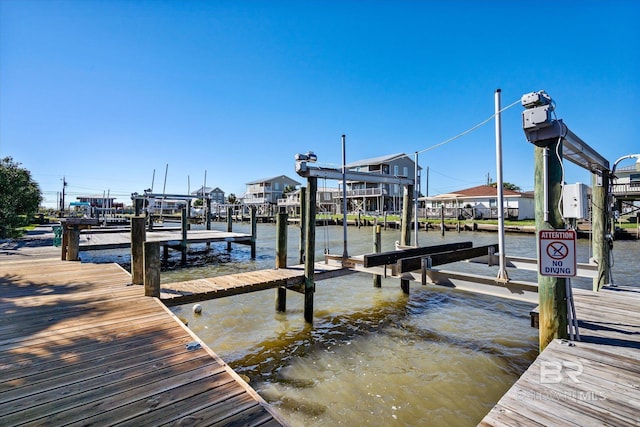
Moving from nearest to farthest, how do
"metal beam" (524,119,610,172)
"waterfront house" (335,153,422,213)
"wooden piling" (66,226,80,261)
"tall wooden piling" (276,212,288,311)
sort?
1. "metal beam" (524,119,610,172)
2. "tall wooden piling" (276,212,288,311)
3. "wooden piling" (66,226,80,261)
4. "waterfront house" (335,153,422,213)

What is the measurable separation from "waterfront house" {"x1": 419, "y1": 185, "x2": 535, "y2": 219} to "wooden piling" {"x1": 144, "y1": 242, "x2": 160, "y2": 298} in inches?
1507

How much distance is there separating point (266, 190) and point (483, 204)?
47776mm

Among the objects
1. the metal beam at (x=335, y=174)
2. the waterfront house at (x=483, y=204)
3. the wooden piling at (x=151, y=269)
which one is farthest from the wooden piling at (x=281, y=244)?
the waterfront house at (x=483, y=204)

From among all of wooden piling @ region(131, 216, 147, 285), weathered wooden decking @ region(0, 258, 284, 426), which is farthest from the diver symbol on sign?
wooden piling @ region(131, 216, 147, 285)

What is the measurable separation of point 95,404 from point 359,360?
461cm

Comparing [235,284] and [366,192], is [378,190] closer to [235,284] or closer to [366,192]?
[366,192]

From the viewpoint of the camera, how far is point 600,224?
693 centimetres

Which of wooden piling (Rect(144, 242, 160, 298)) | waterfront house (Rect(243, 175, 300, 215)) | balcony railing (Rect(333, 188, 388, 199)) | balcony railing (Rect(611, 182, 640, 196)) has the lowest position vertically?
wooden piling (Rect(144, 242, 160, 298))

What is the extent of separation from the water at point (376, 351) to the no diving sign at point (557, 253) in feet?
7.93

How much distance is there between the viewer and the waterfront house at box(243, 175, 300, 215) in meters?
75.8

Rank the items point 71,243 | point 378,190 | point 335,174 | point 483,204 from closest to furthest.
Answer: point 335,174, point 71,243, point 483,204, point 378,190
